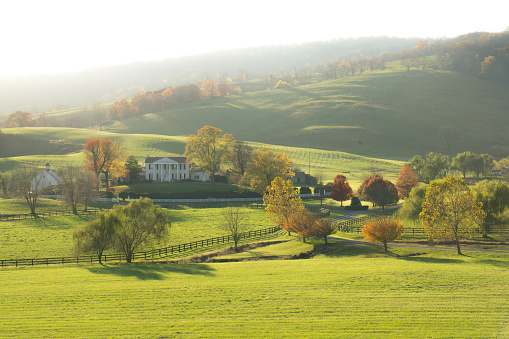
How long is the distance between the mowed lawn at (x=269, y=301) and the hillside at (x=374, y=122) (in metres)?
109

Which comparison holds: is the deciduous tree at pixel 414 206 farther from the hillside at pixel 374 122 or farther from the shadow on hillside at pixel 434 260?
the hillside at pixel 374 122

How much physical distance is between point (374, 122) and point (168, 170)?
98.4 meters

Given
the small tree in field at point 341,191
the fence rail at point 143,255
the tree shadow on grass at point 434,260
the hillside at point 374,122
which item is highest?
the hillside at point 374,122

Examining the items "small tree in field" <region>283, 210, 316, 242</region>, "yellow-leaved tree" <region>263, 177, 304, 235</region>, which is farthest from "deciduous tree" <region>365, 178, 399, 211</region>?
"small tree in field" <region>283, 210, 316, 242</region>

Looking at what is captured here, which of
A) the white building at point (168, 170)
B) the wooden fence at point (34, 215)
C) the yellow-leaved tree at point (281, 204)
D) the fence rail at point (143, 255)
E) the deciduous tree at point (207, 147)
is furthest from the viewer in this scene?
the white building at point (168, 170)

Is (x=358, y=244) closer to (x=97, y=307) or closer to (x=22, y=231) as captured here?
(x=97, y=307)

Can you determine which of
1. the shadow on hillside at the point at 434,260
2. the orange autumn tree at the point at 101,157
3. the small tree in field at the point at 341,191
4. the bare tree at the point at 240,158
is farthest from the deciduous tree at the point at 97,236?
the bare tree at the point at 240,158

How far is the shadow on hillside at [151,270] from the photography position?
3262cm

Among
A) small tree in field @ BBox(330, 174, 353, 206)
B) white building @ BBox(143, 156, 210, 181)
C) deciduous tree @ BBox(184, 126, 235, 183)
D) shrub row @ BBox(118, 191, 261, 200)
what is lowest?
shrub row @ BBox(118, 191, 261, 200)

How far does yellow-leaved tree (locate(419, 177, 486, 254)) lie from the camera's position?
39.2 metres

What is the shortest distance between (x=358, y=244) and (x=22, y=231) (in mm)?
42596

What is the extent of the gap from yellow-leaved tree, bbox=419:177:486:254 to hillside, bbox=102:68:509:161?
94473 mm

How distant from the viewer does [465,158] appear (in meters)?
104

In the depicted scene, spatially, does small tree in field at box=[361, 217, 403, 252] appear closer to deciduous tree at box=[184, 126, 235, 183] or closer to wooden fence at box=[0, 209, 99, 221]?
wooden fence at box=[0, 209, 99, 221]
